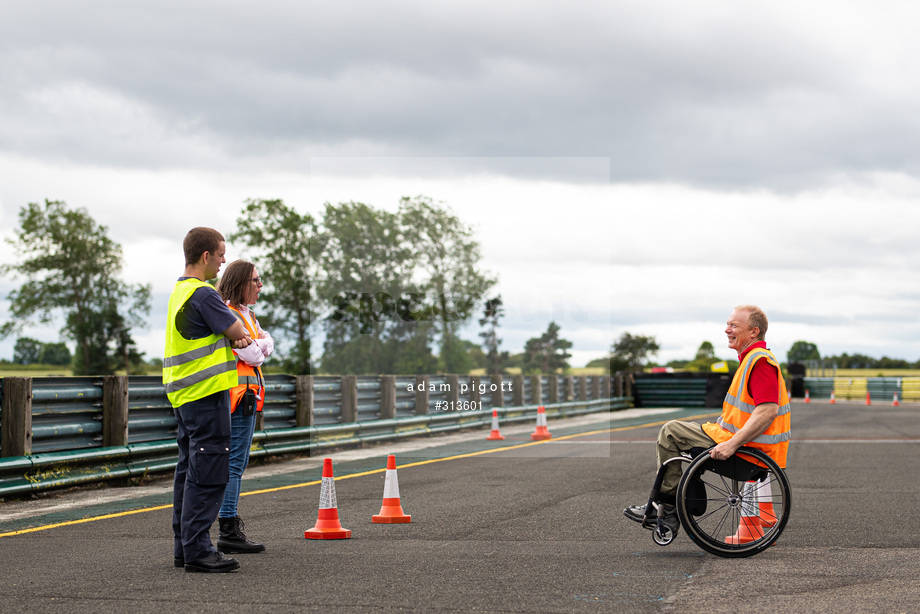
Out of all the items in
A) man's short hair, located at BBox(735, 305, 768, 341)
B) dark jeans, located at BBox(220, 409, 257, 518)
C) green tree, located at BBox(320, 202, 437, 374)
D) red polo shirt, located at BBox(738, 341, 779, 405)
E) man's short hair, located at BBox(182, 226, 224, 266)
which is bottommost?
dark jeans, located at BBox(220, 409, 257, 518)

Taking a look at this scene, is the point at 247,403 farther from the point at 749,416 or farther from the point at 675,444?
the point at 749,416

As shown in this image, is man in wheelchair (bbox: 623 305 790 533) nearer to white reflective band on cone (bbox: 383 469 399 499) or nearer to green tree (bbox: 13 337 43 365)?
white reflective band on cone (bbox: 383 469 399 499)

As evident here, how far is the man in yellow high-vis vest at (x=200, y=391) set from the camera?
20.9 feet

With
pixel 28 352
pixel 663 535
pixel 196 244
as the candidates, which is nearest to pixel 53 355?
pixel 28 352

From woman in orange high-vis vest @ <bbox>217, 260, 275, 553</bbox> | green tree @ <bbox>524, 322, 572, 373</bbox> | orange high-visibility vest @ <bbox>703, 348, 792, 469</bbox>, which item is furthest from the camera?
green tree @ <bbox>524, 322, 572, 373</bbox>

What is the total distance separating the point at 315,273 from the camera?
189ft

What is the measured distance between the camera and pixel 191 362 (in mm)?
6391

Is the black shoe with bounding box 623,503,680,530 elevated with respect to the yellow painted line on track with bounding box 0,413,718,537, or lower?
elevated

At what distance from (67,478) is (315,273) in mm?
46266

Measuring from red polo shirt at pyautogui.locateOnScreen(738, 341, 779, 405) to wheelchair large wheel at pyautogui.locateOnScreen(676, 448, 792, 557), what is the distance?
387 millimetres

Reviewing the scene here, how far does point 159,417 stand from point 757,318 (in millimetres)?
9082

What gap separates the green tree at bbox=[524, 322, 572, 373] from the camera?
31.9 m

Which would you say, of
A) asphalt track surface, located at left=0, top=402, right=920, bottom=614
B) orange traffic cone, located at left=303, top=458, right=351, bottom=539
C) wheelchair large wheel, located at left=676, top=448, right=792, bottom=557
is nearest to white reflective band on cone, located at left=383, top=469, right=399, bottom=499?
asphalt track surface, located at left=0, top=402, right=920, bottom=614

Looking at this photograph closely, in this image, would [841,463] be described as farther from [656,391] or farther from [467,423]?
[656,391]
